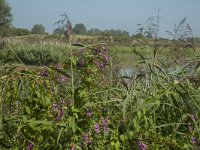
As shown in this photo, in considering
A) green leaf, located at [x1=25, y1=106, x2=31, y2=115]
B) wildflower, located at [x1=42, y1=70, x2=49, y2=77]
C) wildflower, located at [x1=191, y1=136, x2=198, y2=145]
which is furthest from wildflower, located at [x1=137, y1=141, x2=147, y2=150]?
wildflower, located at [x1=42, y1=70, x2=49, y2=77]

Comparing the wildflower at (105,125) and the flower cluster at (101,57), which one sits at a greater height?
the flower cluster at (101,57)

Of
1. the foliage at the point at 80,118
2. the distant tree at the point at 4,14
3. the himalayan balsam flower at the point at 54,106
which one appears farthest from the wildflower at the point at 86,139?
the distant tree at the point at 4,14

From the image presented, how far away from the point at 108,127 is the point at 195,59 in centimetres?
163

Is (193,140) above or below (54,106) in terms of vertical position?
below

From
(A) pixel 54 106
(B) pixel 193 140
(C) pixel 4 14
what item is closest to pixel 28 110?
(A) pixel 54 106

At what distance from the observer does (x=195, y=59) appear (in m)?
3.81

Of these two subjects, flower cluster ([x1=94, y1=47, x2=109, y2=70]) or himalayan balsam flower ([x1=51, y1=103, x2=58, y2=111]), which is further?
flower cluster ([x1=94, y1=47, x2=109, y2=70])

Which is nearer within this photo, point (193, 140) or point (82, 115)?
point (82, 115)

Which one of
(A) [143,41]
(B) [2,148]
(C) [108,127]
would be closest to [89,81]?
(C) [108,127]

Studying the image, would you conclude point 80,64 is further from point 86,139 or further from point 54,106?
point 86,139

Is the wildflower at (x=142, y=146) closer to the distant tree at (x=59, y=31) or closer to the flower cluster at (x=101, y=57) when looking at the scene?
the flower cluster at (x=101, y=57)

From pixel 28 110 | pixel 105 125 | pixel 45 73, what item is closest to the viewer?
pixel 28 110

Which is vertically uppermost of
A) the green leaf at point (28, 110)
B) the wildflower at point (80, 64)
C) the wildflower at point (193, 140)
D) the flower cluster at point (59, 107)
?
the wildflower at point (80, 64)

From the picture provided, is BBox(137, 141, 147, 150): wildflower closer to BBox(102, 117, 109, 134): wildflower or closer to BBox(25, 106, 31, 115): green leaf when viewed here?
BBox(102, 117, 109, 134): wildflower
